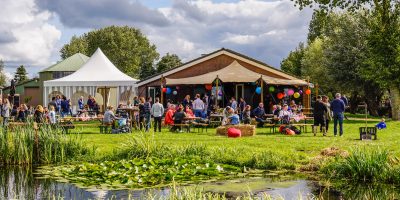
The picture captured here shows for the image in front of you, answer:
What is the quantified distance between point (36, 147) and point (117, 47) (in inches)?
2559

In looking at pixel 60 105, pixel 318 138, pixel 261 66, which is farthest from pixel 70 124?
pixel 261 66

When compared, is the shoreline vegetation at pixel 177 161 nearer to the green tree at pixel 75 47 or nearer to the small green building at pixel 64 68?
the small green building at pixel 64 68

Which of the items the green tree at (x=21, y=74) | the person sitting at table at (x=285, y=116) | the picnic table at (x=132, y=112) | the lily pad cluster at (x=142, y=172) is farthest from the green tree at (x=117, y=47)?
the lily pad cluster at (x=142, y=172)

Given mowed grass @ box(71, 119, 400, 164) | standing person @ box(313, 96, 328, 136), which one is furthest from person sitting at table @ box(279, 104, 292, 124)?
standing person @ box(313, 96, 328, 136)

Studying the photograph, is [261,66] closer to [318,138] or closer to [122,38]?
[318,138]

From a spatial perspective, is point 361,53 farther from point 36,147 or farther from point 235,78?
point 36,147

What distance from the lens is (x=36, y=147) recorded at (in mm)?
15586

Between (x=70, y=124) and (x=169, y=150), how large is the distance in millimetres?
8482

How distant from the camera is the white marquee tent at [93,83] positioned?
34062mm

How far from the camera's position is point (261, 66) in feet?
113

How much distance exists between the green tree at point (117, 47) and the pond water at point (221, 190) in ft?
218

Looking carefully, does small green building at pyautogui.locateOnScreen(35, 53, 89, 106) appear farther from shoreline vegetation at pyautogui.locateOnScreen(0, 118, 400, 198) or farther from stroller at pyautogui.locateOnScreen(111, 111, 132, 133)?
shoreline vegetation at pyautogui.locateOnScreen(0, 118, 400, 198)

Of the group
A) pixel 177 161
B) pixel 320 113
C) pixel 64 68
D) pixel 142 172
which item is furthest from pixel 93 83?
pixel 64 68

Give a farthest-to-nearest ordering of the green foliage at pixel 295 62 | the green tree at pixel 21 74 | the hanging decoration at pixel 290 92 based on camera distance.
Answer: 1. the green tree at pixel 21 74
2. the green foliage at pixel 295 62
3. the hanging decoration at pixel 290 92
